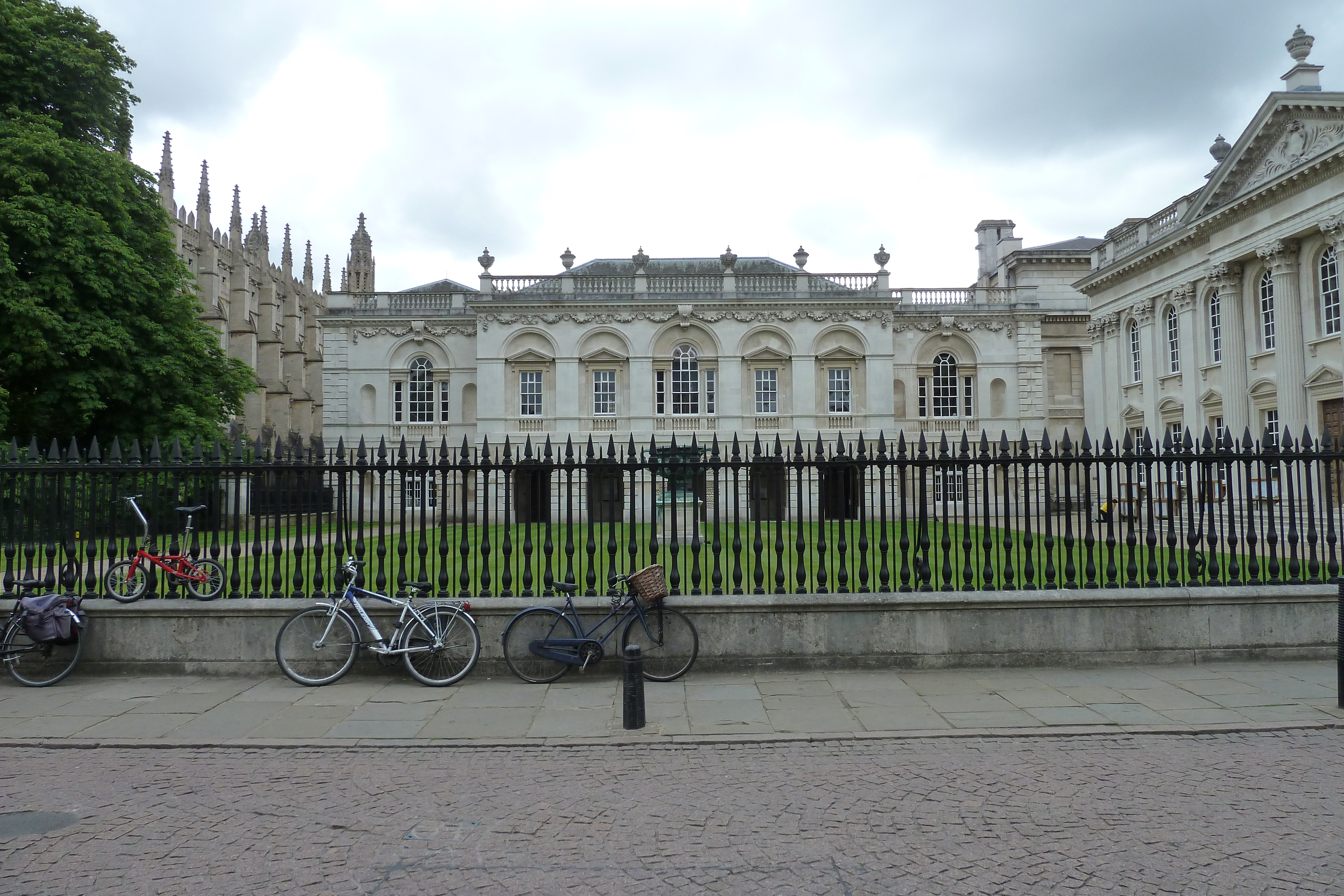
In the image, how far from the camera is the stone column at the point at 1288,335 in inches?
995

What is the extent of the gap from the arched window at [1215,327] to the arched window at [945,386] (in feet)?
40.8

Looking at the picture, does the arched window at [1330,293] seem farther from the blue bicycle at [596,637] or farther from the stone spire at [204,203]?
the stone spire at [204,203]

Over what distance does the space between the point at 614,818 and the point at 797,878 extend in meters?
1.14

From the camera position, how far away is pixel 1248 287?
27.8m

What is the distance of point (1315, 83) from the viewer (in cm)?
2564

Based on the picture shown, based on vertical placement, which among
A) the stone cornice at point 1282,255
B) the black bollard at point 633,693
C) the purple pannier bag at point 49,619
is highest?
the stone cornice at point 1282,255

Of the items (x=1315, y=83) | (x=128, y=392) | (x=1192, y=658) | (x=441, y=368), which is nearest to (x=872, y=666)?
(x=1192, y=658)

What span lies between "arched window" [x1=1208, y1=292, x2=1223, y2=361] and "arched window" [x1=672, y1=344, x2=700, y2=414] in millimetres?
19552

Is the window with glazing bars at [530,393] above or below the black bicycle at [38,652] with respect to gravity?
above

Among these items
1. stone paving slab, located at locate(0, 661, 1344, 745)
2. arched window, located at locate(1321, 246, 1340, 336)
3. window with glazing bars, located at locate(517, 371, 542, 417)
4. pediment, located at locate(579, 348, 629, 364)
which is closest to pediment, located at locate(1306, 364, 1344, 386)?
arched window, located at locate(1321, 246, 1340, 336)

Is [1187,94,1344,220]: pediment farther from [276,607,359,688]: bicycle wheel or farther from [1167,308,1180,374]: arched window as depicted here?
[276,607,359,688]: bicycle wheel

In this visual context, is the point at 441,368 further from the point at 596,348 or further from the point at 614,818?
the point at 614,818

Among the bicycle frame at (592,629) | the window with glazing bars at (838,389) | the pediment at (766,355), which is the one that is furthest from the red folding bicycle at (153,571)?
the window with glazing bars at (838,389)

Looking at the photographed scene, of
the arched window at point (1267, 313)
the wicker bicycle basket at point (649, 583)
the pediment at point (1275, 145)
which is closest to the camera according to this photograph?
the wicker bicycle basket at point (649, 583)
